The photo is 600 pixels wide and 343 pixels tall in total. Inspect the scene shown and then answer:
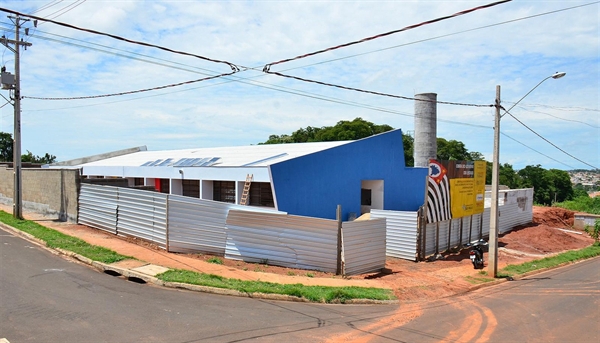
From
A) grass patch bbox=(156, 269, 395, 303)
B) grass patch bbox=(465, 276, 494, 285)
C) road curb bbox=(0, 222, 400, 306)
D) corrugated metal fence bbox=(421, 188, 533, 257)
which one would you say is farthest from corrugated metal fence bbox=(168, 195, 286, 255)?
corrugated metal fence bbox=(421, 188, 533, 257)

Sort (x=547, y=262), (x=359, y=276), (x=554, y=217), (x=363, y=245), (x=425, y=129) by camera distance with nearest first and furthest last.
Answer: (x=359, y=276) < (x=363, y=245) < (x=547, y=262) < (x=425, y=129) < (x=554, y=217)

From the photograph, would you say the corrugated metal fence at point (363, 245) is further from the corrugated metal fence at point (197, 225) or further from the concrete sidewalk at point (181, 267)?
the corrugated metal fence at point (197, 225)

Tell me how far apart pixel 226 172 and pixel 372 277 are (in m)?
10.8

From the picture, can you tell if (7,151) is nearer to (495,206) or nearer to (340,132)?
(340,132)

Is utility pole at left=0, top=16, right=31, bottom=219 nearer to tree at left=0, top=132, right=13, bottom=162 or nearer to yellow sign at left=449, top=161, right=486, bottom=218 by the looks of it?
yellow sign at left=449, top=161, right=486, bottom=218

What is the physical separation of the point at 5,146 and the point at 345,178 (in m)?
65.3

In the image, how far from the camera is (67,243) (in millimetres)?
14516

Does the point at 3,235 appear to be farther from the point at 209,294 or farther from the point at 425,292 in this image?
the point at 425,292

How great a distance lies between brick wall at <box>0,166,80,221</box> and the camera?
19656mm

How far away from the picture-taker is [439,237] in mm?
20078

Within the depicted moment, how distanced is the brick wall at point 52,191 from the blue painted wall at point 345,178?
9141 mm

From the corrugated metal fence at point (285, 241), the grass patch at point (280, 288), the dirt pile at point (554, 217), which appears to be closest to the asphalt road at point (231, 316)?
the grass patch at point (280, 288)

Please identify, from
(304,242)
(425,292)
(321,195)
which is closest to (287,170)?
(321,195)

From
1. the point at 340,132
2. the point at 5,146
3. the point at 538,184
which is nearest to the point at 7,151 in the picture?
the point at 5,146
